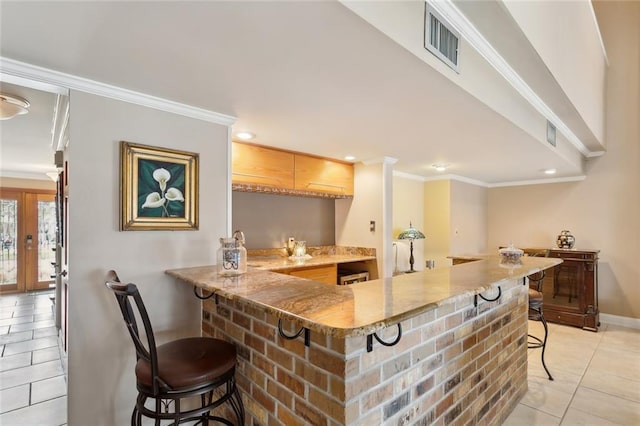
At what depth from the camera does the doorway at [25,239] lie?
565 cm

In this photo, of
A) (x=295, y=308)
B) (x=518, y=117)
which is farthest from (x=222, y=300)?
(x=518, y=117)

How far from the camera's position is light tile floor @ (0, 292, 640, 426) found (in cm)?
213

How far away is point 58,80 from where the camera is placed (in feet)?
5.19

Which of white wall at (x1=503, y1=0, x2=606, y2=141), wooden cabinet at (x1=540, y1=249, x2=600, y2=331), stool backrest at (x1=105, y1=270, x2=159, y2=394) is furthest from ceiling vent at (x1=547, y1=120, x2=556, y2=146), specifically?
stool backrest at (x1=105, y1=270, x2=159, y2=394)

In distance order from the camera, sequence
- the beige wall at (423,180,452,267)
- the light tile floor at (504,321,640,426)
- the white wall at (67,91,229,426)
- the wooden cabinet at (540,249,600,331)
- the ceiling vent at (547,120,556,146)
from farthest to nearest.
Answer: the beige wall at (423,180,452,267) < the wooden cabinet at (540,249,600,331) < the ceiling vent at (547,120,556,146) < the light tile floor at (504,321,640,426) < the white wall at (67,91,229,426)

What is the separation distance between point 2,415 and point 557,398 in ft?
13.1

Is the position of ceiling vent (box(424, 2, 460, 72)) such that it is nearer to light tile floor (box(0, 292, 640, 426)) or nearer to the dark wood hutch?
light tile floor (box(0, 292, 640, 426))

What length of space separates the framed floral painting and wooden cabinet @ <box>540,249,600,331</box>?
4.32 m

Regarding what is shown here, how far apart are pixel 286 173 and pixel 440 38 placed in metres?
2.04

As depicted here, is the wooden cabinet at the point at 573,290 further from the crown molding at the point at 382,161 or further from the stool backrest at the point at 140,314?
the stool backrest at the point at 140,314

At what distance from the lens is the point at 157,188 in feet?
6.37

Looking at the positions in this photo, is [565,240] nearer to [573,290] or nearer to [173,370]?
[573,290]

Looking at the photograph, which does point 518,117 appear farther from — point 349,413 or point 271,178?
point 349,413

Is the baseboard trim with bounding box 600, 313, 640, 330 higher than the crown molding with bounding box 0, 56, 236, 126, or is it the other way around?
the crown molding with bounding box 0, 56, 236, 126
